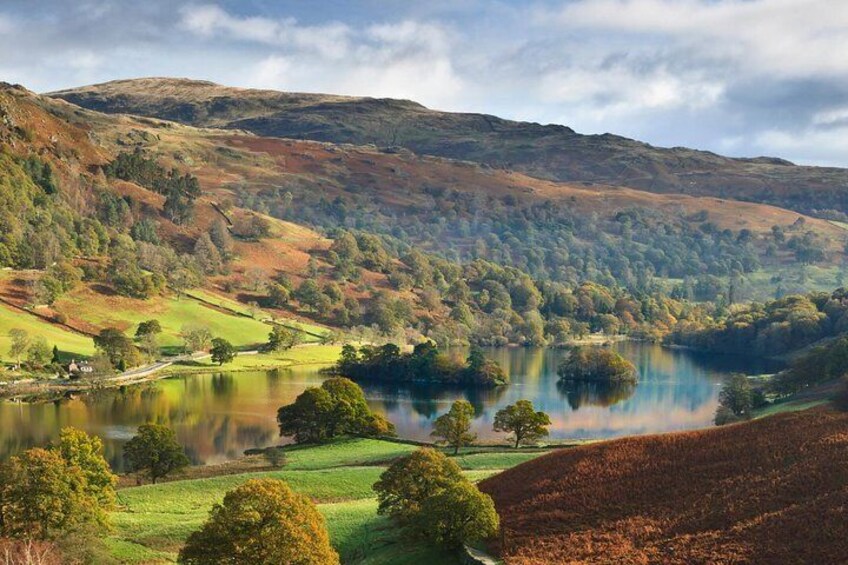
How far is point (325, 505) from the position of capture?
61312 mm

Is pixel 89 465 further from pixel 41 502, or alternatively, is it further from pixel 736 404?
pixel 736 404

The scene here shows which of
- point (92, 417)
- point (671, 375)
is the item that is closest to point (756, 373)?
point (671, 375)

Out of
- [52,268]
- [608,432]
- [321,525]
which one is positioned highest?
[52,268]

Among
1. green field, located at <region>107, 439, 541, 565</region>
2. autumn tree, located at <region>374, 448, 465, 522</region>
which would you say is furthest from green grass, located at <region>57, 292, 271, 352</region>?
autumn tree, located at <region>374, 448, 465, 522</region>

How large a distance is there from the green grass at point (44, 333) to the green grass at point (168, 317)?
9170 mm

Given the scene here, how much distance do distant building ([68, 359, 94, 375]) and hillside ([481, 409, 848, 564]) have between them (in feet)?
324

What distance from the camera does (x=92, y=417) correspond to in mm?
109875

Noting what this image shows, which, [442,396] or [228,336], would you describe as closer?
[442,396]

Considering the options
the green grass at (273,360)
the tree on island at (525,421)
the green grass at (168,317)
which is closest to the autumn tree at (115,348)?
the green grass at (273,360)

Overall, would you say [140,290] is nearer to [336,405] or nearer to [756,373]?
[336,405]

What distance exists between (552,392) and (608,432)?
111 feet

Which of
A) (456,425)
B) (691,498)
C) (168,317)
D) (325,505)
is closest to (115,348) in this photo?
(168,317)

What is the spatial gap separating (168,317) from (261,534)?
149 metres

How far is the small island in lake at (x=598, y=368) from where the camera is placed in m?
159
